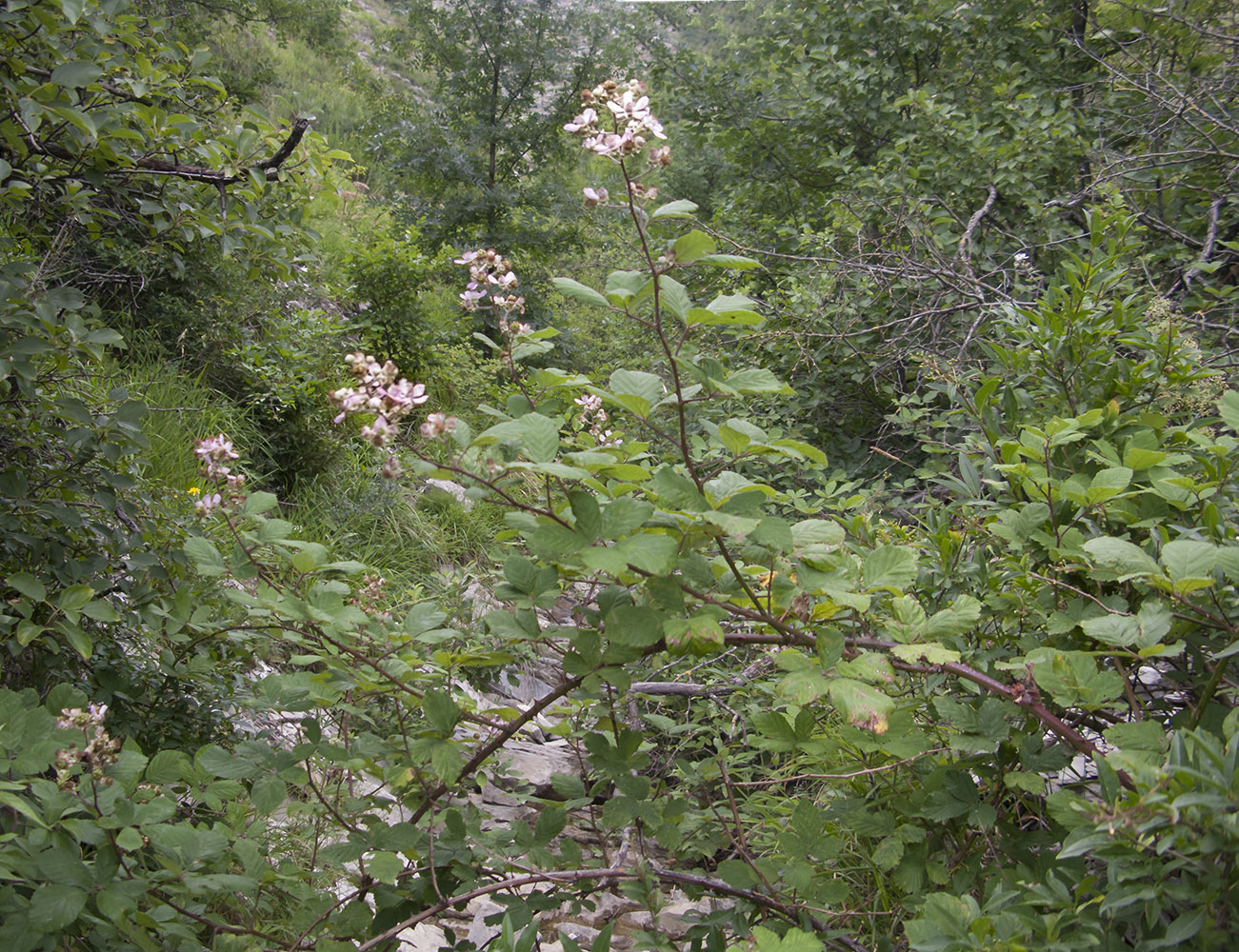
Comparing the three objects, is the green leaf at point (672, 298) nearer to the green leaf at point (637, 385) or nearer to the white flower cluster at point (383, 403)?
the green leaf at point (637, 385)

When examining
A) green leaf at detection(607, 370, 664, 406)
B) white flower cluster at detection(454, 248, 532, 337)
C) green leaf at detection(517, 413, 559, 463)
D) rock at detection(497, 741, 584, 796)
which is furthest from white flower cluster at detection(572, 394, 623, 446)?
rock at detection(497, 741, 584, 796)

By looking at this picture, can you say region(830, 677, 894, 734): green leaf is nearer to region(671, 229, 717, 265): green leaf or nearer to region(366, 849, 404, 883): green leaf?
region(671, 229, 717, 265): green leaf

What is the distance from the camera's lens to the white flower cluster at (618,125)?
2.79 ft

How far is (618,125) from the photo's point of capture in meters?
0.89

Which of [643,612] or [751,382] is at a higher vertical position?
[751,382]

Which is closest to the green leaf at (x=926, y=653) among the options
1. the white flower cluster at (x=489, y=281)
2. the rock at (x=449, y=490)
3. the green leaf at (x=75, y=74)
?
the white flower cluster at (x=489, y=281)

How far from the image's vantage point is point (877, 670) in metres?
0.84

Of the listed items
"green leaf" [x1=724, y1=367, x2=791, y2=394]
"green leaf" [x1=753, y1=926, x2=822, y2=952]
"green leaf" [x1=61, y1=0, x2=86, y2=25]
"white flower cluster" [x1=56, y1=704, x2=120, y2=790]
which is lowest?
"white flower cluster" [x1=56, y1=704, x2=120, y2=790]

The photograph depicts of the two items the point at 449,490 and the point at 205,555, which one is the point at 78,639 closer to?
the point at 205,555

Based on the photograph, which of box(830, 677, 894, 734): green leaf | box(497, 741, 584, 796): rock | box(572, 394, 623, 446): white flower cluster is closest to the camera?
box(830, 677, 894, 734): green leaf

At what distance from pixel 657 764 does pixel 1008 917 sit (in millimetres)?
1770

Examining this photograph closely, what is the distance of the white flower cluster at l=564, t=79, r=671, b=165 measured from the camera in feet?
2.79

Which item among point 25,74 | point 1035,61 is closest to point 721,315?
point 25,74

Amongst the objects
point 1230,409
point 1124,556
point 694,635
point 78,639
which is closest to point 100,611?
point 78,639
